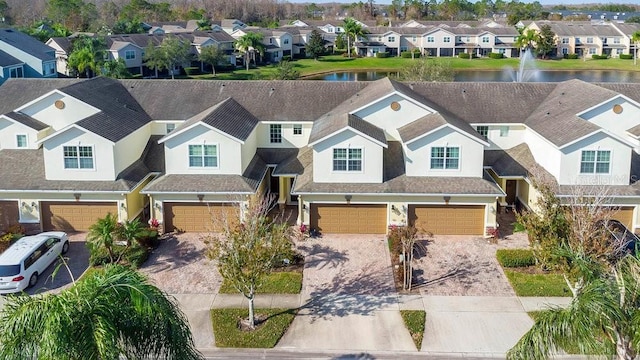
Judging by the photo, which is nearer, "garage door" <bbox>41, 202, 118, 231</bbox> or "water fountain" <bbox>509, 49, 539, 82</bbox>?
"garage door" <bbox>41, 202, 118, 231</bbox>

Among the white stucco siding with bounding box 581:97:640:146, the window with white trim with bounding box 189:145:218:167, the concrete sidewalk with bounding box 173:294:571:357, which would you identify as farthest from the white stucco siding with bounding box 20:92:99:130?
the white stucco siding with bounding box 581:97:640:146

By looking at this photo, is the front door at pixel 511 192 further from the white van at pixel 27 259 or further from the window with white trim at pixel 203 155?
the white van at pixel 27 259

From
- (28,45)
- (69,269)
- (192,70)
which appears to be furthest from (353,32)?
(69,269)

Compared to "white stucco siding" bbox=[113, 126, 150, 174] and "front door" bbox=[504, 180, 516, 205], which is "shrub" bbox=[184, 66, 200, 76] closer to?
"white stucco siding" bbox=[113, 126, 150, 174]

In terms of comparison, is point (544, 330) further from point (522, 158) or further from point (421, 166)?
point (522, 158)

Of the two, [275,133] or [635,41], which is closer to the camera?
[275,133]

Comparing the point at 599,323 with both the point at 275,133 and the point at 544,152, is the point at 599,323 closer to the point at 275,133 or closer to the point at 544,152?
the point at 544,152

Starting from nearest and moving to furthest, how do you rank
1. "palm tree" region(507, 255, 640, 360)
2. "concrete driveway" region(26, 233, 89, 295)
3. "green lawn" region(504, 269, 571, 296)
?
"palm tree" region(507, 255, 640, 360)
"green lawn" region(504, 269, 571, 296)
"concrete driveway" region(26, 233, 89, 295)

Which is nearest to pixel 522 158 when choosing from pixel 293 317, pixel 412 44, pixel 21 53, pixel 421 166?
pixel 421 166
